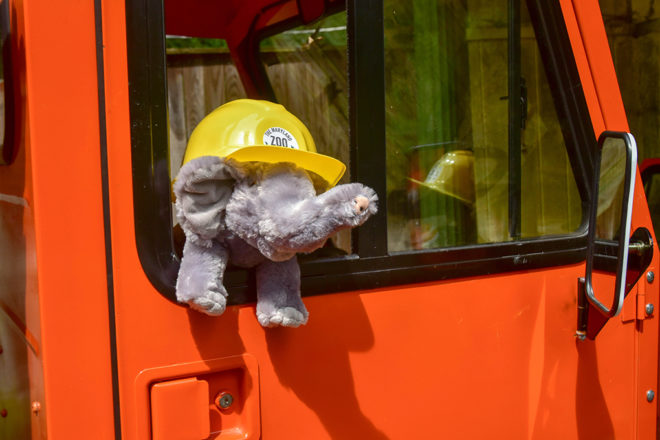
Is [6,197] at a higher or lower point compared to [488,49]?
lower

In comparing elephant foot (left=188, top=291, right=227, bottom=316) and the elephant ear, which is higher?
the elephant ear

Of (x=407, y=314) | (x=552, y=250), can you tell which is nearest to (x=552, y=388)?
(x=552, y=250)

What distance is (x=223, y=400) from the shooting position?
1255mm

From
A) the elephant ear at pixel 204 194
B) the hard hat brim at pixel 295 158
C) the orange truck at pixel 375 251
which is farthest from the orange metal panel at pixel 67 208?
the hard hat brim at pixel 295 158

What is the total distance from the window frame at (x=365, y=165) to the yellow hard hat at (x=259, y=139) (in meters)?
0.11

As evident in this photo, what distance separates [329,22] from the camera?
193cm

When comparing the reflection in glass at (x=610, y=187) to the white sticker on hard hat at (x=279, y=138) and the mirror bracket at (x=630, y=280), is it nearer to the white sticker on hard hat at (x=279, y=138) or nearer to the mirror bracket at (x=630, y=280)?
the mirror bracket at (x=630, y=280)

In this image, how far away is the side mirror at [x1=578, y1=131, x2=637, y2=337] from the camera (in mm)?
1493

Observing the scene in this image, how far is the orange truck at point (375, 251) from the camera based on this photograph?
1.11 meters

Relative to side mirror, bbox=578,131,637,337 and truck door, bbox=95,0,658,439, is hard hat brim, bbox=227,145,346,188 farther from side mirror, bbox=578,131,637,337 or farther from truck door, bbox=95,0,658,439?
side mirror, bbox=578,131,637,337

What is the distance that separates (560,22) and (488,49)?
18 cm

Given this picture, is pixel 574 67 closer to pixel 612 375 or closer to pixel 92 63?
pixel 612 375

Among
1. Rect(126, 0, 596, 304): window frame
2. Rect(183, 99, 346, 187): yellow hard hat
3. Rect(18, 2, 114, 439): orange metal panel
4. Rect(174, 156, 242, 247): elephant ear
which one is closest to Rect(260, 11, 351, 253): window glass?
Rect(126, 0, 596, 304): window frame

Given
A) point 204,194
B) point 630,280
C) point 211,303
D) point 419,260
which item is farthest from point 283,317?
point 630,280
